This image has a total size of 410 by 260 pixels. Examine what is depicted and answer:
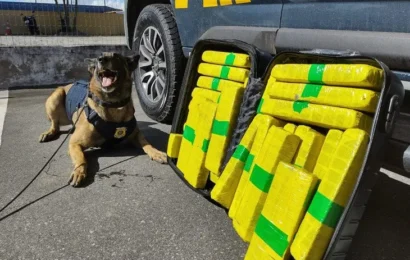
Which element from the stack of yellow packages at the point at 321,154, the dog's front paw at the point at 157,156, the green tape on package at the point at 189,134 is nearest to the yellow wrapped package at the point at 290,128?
the stack of yellow packages at the point at 321,154

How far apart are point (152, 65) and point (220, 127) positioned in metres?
2.01

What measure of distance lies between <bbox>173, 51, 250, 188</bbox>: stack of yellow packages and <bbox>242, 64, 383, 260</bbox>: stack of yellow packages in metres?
0.46

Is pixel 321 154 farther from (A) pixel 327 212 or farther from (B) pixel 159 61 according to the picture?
(B) pixel 159 61

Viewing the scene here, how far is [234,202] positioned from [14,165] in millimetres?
1996

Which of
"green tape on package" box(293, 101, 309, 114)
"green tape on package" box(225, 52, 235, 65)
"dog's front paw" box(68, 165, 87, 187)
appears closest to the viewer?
"green tape on package" box(293, 101, 309, 114)

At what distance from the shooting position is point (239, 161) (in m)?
1.80

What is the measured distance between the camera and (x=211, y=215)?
2.06 m

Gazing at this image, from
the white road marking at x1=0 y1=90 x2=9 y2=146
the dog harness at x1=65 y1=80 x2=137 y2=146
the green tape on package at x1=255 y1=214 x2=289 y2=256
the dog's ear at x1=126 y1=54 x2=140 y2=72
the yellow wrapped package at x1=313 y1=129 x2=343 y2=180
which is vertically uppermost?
the yellow wrapped package at x1=313 y1=129 x2=343 y2=180

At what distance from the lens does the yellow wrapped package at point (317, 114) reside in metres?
1.30

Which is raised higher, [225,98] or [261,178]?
[225,98]

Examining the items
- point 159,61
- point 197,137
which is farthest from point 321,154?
point 159,61

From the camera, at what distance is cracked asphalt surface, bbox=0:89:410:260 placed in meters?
1.75

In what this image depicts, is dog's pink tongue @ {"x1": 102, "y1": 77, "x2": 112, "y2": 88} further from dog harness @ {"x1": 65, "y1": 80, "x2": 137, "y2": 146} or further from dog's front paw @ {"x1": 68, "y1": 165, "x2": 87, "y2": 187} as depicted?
dog's front paw @ {"x1": 68, "y1": 165, "x2": 87, "y2": 187}

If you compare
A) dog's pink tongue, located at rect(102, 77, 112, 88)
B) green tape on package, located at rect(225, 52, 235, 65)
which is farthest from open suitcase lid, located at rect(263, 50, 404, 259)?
dog's pink tongue, located at rect(102, 77, 112, 88)
